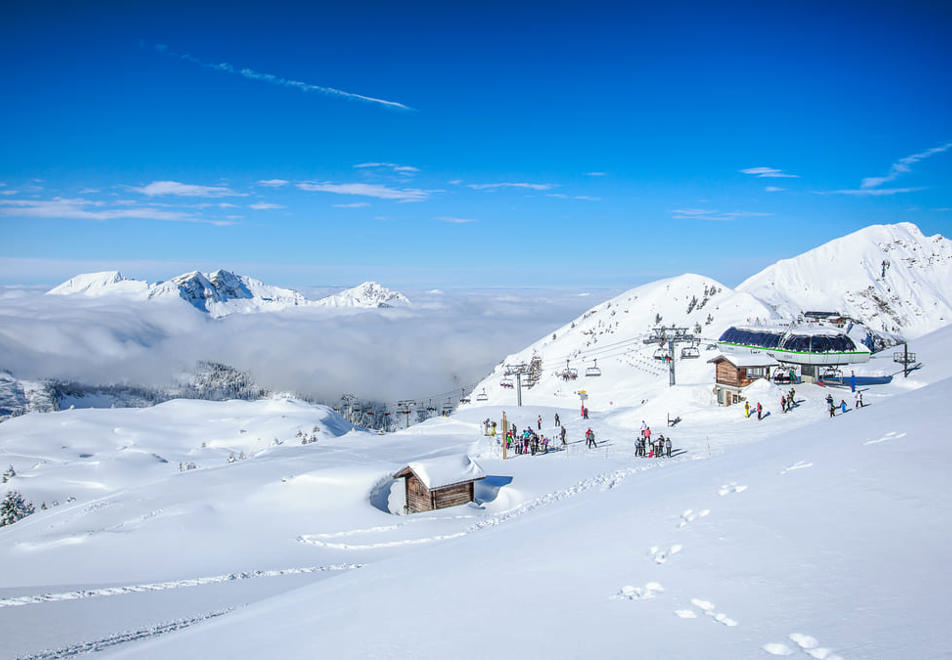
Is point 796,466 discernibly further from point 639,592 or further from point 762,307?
point 762,307

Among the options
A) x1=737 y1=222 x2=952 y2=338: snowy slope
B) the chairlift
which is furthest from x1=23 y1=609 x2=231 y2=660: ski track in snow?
x1=737 y1=222 x2=952 y2=338: snowy slope

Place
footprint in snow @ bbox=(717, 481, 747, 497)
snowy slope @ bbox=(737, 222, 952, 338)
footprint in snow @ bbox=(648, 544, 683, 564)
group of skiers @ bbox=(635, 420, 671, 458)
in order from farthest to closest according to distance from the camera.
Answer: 1. snowy slope @ bbox=(737, 222, 952, 338)
2. group of skiers @ bbox=(635, 420, 671, 458)
3. footprint in snow @ bbox=(717, 481, 747, 497)
4. footprint in snow @ bbox=(648, 544, 683, 564)

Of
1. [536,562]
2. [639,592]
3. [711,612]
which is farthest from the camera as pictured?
[536,562]

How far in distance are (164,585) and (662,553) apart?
50.2 ft

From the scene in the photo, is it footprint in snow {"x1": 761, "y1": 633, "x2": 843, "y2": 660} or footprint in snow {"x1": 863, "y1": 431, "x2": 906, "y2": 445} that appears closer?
footprint in snow {"x1": 761, "y1": 633, "x2": 843, "y2": 660}

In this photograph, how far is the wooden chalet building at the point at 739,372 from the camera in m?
37.1

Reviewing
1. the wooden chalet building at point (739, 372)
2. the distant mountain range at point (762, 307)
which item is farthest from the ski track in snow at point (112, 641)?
the distant mountain range at point (762, 307)

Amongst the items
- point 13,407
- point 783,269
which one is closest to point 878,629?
point 783,269

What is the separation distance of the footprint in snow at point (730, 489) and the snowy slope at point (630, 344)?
31902 millimetres

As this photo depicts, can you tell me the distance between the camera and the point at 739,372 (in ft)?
123

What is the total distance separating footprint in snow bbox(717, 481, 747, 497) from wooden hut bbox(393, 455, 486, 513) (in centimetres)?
1429

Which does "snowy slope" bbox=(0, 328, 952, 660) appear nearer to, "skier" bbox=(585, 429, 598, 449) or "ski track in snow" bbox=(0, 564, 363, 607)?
"ski track in snow" bbox=(0, 564, 363, 607)

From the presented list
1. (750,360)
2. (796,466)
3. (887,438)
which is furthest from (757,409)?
(796,466)

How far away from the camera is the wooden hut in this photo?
23719 mm
